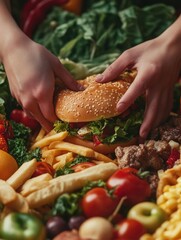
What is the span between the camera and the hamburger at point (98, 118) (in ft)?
8.84

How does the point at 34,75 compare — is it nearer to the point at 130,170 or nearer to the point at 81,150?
the point at 81,150

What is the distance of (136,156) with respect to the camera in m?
2.52

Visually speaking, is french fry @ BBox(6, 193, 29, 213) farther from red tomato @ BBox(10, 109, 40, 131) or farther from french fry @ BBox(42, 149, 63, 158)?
red tomato @ BBox(10, 109, 40, 131)

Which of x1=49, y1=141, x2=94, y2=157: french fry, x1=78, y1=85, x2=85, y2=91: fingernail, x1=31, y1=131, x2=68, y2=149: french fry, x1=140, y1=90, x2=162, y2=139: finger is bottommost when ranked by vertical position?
x1=140, y1=90, x2=162, y2=139: finger

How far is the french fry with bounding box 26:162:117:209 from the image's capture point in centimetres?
220

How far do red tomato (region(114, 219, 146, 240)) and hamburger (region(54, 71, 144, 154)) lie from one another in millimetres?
748

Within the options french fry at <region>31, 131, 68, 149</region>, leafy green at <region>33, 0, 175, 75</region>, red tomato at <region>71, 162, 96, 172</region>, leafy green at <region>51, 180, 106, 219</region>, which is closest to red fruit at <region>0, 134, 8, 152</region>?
french fry at <region>31, 131, 68, 149</region>

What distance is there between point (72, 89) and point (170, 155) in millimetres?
641

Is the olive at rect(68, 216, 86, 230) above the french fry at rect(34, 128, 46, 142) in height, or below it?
above

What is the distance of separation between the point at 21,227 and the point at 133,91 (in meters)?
0.95

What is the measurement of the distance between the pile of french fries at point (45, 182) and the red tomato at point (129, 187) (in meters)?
0.11

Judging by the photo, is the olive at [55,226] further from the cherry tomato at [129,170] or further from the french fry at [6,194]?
the cherry tomato at [129,170]

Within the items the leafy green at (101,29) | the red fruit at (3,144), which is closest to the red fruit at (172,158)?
the red fruit at (3,144)

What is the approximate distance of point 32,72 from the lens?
2.67m
